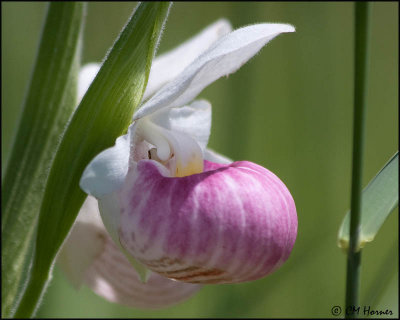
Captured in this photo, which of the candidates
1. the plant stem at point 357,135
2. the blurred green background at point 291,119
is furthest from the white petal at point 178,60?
the blurred green background at point 291,119

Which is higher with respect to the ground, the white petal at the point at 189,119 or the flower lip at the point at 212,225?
the white petal at the point at 189,119

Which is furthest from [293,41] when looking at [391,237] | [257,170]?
[257,170]

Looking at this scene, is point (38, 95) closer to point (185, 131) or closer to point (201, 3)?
point (185, 131)

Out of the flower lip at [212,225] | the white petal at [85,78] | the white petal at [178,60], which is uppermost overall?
the white petal at [178,60]

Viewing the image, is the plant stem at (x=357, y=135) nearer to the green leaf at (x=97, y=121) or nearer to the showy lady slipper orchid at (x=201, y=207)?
the showy lady slipper orchid at (x=201, y=207)

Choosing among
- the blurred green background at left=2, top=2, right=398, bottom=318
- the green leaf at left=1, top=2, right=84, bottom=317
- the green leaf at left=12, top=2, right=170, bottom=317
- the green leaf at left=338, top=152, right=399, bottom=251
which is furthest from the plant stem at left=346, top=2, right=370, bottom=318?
the blurred green background at left=2, top=2, right=398, bottom=318

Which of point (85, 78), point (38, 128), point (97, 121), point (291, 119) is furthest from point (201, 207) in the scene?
point (291, 119)

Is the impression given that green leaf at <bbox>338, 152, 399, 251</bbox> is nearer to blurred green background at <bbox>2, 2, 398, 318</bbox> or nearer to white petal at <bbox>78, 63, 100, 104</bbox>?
white petal at <bbox>78, 63, 100, 104</bbox>
